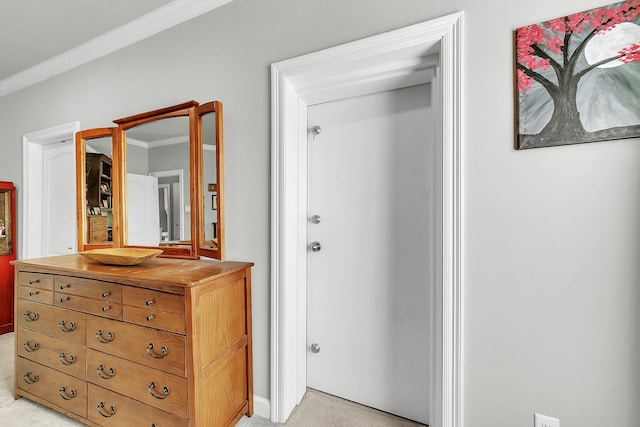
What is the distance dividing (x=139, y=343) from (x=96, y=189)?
141cm

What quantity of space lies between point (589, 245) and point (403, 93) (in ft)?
3.61

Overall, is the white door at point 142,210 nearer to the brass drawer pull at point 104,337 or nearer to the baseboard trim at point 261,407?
the brass drawer pull at point 104,337

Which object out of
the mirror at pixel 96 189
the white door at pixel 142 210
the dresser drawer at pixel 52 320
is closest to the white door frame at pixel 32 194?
the mirror at pixel 96 189

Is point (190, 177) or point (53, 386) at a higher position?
point (190, 177)

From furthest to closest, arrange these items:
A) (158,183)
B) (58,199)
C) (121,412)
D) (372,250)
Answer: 1. (58,199)
2. (158,183)
3. (372,250)
4. (121,412)

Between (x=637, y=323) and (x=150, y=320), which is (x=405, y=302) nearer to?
(x=637, y=323)

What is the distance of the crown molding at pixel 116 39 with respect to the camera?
6.04 feet

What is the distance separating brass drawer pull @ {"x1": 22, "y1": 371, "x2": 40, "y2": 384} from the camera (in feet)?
5.66

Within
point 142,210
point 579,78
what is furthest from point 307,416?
point 579,78

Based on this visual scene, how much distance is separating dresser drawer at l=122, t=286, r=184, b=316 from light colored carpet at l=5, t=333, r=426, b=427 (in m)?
0.85

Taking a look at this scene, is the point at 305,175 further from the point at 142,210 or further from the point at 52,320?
the point at 52,320

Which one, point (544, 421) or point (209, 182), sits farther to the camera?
point (209, 182)

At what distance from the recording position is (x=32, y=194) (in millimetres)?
2861

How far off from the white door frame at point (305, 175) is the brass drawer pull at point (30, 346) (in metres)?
1.46
